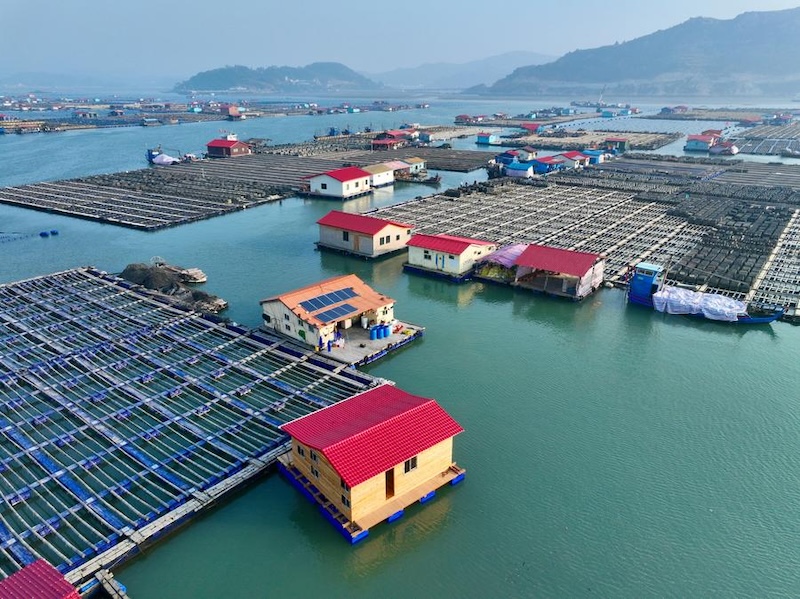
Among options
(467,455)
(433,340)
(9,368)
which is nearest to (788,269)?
(433,340)

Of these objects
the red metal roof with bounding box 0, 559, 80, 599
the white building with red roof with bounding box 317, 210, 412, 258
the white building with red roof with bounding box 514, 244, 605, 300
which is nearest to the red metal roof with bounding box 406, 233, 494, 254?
the white building with red roof with bounding box 317, 210, 412, 258

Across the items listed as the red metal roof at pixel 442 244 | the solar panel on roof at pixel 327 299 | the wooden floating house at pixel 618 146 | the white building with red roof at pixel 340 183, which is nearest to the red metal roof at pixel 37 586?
the solar panel on roof at pixel 327 299

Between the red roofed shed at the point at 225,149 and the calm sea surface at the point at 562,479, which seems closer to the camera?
the calm sea surface at the point at 562,479

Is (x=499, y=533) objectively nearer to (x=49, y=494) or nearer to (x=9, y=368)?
(x=49, y=494)

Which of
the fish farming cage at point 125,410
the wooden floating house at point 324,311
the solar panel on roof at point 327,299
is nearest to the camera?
the fish farming cage at point 125,410

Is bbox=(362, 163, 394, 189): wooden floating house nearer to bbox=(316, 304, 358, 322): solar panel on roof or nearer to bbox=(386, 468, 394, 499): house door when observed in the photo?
bbox=(316, 304, 358, 322): solar panel on roof

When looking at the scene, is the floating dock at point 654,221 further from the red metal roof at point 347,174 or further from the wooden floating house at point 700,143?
the wooden floating house at point 700,143

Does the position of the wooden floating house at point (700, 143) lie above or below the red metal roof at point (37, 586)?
below

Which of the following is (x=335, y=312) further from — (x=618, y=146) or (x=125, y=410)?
(x=618, y=146)
